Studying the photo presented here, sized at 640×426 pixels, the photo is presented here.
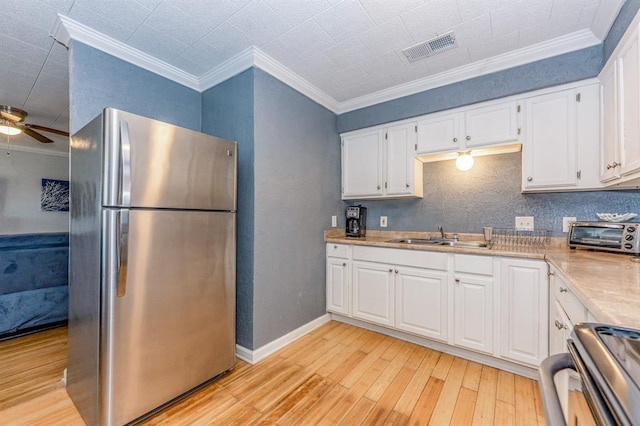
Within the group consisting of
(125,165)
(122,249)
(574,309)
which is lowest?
(574,309)

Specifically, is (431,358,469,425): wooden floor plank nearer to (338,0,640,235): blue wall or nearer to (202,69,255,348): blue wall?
(338,0,640,235): blue wall

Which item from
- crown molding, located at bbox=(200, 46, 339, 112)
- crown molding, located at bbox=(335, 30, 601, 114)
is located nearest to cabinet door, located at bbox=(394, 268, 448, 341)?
crown molding, located at bbox=(335, 30, 601, 114)

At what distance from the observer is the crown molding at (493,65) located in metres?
1.97

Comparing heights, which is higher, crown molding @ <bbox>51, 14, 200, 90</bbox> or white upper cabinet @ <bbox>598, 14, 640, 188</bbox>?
crown molding @ <bbox>51, 14, 200, 90</bbox>

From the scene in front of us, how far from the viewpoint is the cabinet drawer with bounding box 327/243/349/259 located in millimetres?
2869

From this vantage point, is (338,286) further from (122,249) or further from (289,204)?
(122,249)

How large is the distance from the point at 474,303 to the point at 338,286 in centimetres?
128

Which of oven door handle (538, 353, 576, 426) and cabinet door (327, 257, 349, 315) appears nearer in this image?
oven door handle (538, 353, 576, 426)

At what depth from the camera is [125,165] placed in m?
1.44

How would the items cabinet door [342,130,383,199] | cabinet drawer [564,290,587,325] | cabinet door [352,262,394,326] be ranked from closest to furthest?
1. cabinet drawer [564,290,587,325]
2. cabinet door [352,262,394,326]
3. cabinet door [342,130,383,199]

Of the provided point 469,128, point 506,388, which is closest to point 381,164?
point 469,128

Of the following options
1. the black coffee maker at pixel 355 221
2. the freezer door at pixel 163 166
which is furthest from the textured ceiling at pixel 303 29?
the black coffee maker at pixel 355 221

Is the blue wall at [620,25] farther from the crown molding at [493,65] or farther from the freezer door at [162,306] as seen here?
the freezer door at [162,306]

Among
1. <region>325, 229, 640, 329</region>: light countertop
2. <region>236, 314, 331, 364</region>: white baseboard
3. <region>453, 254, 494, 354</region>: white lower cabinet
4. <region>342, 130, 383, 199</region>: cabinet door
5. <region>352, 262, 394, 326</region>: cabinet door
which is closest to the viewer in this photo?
<region>325, 229, 640, 329</region>: light countertop
